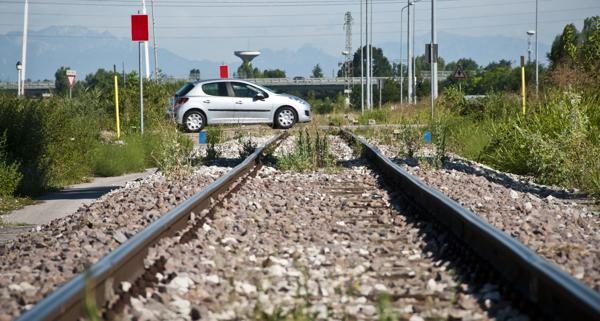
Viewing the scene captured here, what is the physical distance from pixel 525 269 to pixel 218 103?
26.8 metres

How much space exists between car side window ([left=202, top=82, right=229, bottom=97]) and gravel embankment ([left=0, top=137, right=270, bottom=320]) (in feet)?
60.6

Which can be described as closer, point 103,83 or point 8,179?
point 8,179

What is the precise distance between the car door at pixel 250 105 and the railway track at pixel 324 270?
21961mm

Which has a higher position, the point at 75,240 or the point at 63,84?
the point at 63,84

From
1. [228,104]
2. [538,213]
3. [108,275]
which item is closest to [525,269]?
[108,275]

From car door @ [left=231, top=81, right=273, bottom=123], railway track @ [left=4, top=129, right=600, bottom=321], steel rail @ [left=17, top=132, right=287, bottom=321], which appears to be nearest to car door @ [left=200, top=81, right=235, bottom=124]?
car door @ [left=231, top=81, right=273, bottom=123]

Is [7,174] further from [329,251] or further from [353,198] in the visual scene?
[329,251]

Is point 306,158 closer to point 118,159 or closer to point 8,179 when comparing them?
point 8,179

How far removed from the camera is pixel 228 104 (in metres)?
31.9

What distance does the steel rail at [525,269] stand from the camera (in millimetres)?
4520

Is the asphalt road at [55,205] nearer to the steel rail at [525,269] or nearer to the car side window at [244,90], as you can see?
the steel rail at [525,269]

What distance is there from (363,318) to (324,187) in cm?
749

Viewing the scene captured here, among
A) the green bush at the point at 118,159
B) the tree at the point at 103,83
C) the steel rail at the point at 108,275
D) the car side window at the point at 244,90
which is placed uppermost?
the tree at the point at 103,83

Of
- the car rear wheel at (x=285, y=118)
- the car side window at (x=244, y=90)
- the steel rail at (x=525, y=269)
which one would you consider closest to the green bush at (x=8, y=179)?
the steel rail at (x=525, y=269)
